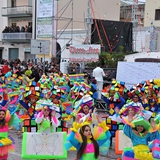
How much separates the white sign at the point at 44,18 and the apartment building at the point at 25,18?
0.48 metres

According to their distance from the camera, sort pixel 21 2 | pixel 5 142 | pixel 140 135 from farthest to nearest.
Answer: pixel 21 2 < pixel 5 142 < pixel 140 135

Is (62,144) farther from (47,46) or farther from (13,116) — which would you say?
(47,46)

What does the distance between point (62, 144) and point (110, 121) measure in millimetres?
1620

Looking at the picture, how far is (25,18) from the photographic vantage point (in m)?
34.0

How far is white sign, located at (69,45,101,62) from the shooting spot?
1530 centimetres

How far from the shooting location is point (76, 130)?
4781mm

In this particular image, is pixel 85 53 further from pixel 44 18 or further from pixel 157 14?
pixel 157 14

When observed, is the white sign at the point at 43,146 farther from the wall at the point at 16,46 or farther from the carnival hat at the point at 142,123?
the wall at the point at 16,46

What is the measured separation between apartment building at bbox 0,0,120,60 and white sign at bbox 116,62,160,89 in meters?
16.0

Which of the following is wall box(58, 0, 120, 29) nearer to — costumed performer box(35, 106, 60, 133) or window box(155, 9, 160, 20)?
window box(155, 9, 160, 20)

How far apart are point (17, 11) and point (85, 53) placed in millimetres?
20541

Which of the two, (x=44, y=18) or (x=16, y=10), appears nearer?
(x=44, y=18)

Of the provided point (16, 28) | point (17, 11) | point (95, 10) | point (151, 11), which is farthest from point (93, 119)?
point (17, 11)

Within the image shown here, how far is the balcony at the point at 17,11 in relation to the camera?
32.9 m
